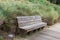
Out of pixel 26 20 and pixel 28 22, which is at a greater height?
pixel 26 20

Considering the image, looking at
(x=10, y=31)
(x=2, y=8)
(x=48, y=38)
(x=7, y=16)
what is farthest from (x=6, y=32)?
(x=48, y=38)

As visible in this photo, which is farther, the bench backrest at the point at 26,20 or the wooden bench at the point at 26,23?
the bench backrest at the point at 26,20

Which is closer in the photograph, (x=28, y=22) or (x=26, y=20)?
(x=26, y=20)

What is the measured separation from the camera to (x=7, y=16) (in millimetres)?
6086

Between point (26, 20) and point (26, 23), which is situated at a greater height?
point (26, 20)

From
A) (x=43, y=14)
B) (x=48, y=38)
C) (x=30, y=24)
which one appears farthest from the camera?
(x=43, y=14)

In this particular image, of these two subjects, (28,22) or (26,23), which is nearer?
(26,23)

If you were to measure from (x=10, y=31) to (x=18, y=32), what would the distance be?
0.34m

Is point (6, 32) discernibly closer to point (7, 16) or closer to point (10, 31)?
point (10, 31)

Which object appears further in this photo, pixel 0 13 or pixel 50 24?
pixel 50 24

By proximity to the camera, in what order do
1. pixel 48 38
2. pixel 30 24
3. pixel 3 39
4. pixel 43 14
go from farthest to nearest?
pixel 43 14
pixel 30 24
pixel 48 38
pixel 3 39

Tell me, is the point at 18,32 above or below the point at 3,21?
below

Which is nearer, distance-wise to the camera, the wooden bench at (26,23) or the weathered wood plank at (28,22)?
the wooden bench at (26,23)

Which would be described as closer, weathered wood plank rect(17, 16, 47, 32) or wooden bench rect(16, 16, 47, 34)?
wooden bench rect(16, 16, 47, 34)
